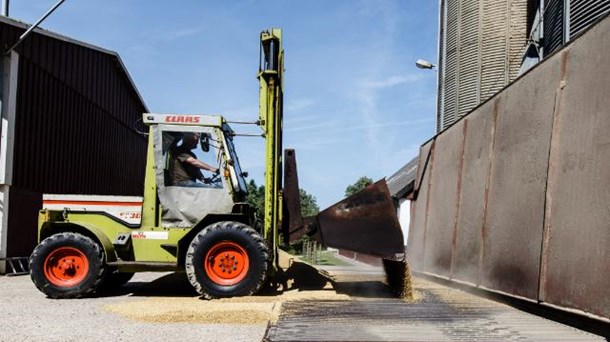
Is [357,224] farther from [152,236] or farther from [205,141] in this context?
[152,236]

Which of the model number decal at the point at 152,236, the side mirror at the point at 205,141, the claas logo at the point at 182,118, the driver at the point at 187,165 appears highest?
the claas logo at the point at 182,118

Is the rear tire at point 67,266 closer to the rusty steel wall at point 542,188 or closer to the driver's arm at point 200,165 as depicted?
the driver's arm at point 200,165

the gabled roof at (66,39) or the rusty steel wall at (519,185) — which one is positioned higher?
the gabled roof at (66,39)

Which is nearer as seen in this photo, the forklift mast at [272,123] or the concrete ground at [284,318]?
the concrete ground at [284,318]

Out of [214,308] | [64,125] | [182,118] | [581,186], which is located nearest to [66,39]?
[64,125]

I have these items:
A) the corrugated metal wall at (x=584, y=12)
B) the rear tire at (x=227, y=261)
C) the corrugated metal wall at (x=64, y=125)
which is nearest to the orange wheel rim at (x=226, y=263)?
the rear tire at (x=227, y=261)

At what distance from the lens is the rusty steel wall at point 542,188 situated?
5176 millimetres

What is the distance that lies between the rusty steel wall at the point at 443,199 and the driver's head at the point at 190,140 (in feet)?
13.4

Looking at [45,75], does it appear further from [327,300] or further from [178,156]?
[327,300]

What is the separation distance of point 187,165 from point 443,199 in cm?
433

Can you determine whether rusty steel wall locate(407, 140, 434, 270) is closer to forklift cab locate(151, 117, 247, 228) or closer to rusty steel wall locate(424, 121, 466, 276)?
rusty steel wall locate(424, 121, 466, 276)

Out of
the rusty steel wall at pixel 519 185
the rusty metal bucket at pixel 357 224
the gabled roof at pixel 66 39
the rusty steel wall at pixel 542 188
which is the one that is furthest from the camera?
the gabled roof at pixel 66 39

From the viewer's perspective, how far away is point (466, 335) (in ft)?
15.4

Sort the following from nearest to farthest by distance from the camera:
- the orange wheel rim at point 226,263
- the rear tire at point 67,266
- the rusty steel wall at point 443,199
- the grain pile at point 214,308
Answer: the grain pile at point 214,308 < the orange wheel rim at point 226,263 < the rear tire at point 67,266 < the rusty steel wall at point 443,199
